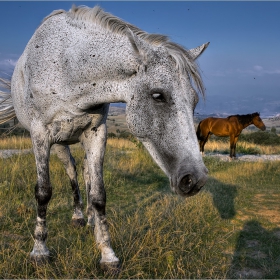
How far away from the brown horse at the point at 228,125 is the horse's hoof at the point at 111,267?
11.3 meters

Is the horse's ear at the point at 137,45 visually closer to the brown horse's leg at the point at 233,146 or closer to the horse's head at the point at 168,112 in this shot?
the horse's head at the point at 168,112

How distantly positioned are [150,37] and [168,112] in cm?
77

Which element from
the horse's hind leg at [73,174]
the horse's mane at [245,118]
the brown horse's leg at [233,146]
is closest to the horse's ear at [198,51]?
the horse's hind leg at [73,174]

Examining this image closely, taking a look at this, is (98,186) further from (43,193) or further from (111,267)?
(111,267)

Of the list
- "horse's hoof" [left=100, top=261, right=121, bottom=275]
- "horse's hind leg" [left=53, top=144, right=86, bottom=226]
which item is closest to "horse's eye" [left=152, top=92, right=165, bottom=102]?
"horse's hoof" [left=100, top=261, right=121, bottom=275]

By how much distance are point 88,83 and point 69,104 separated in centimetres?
30

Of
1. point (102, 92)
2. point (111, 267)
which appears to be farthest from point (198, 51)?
point (111, 267)

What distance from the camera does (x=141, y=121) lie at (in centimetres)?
249

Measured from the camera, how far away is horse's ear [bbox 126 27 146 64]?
2443 mm

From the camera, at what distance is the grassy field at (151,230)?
9.84ft

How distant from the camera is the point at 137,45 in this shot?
2473 millimetres

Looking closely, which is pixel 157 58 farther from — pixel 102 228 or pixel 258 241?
pixel 258 241

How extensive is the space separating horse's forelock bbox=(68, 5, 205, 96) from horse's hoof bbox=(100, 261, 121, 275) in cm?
177

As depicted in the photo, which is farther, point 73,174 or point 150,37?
point 73,174
